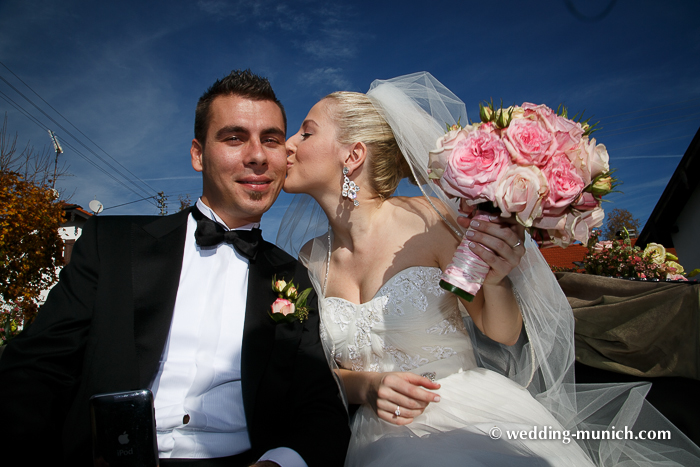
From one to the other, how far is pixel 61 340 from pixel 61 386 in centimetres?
24

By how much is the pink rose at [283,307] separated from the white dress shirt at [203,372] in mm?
227

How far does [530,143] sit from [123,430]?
1.93 m

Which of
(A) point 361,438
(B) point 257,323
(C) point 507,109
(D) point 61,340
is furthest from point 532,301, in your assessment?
(D) point 61,340

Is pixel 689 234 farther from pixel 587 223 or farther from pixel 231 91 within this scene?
pixel 231 91

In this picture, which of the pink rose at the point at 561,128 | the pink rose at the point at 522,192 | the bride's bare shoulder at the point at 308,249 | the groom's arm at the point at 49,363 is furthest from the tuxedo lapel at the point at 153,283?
the pink rose at the point at 561,128

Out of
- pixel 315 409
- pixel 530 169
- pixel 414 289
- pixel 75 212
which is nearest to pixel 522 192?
pixel 530 169

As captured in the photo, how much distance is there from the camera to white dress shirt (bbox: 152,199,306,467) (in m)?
2.09

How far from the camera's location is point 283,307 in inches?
95.3

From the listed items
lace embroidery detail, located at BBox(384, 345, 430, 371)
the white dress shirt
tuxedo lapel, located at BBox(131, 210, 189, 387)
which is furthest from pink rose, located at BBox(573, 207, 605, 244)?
tuxedo lapel, located at BBox(131, 210, 189, 387)

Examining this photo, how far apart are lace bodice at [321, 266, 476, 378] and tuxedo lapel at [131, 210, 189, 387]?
3.62 ft

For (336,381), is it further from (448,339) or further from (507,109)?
(507,109)

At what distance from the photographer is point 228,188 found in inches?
102

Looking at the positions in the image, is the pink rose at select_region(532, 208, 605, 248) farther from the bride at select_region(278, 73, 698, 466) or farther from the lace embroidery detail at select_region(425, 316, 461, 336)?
the lace embroidery detail at select_region(425, 316, 461, 336)

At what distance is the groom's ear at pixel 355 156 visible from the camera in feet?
10.3
